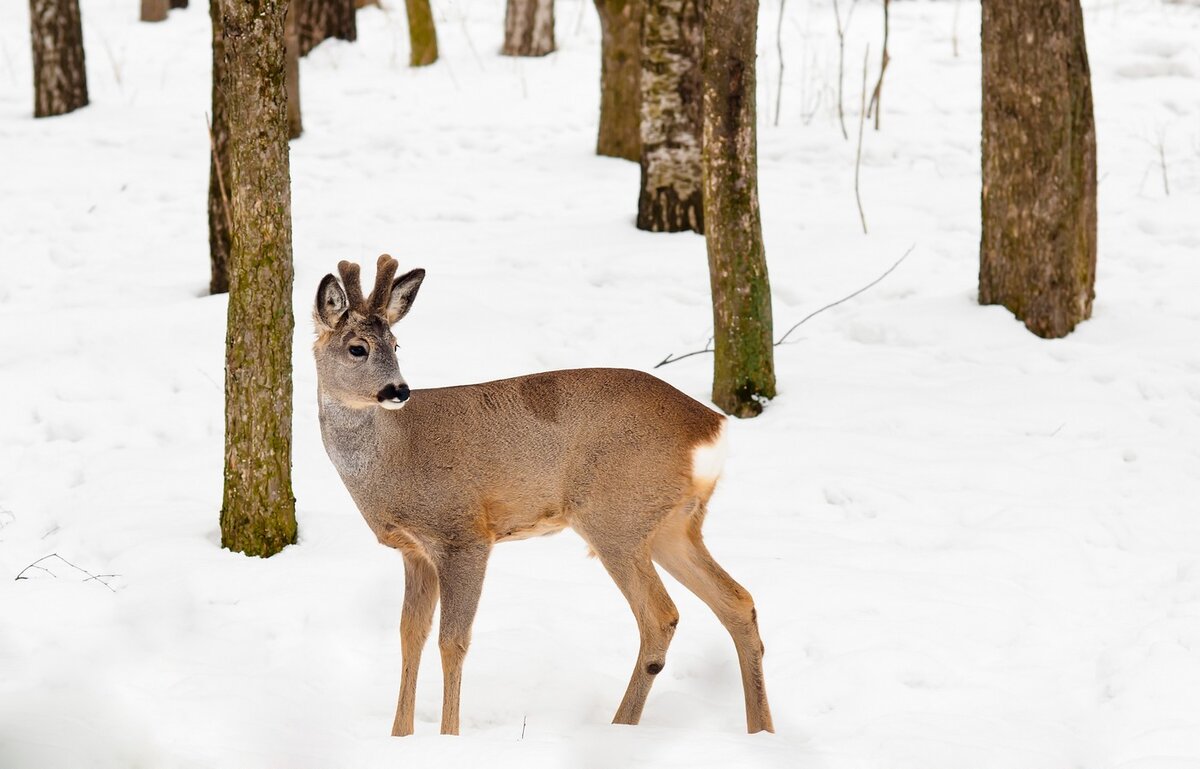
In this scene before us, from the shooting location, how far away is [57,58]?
1358 cm

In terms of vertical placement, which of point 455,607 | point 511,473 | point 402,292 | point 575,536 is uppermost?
point 402,292

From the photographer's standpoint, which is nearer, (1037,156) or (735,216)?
(735,216)

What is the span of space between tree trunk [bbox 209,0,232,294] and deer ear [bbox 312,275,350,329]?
4.24 meters

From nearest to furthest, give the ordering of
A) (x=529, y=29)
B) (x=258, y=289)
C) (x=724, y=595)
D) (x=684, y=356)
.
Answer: (x=724, y=595) → (x=258, y=289) → (x=684, y=356) → (x=529, y=29)

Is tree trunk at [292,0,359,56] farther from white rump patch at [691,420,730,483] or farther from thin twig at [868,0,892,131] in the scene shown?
white rump patch at [691,420,730,483]

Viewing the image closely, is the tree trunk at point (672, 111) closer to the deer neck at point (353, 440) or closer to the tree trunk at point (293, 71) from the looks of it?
the tree trunk at point (293, 71)

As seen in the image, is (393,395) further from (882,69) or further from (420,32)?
(420,32)

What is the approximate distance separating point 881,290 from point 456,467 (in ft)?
19.4

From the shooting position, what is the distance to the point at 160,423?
7547 millimetres

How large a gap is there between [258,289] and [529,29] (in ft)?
40.2

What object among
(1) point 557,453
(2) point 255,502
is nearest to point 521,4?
(2) point 255,502

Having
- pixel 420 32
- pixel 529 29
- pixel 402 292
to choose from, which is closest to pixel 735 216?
pixel 402 292

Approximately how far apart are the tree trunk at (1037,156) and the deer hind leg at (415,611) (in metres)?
5.41

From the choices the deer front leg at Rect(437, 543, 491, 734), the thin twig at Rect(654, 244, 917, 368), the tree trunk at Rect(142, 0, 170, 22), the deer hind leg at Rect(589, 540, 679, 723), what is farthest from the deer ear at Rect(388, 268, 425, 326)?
the tree trunk at Rect(142, 0, 170, 22)
